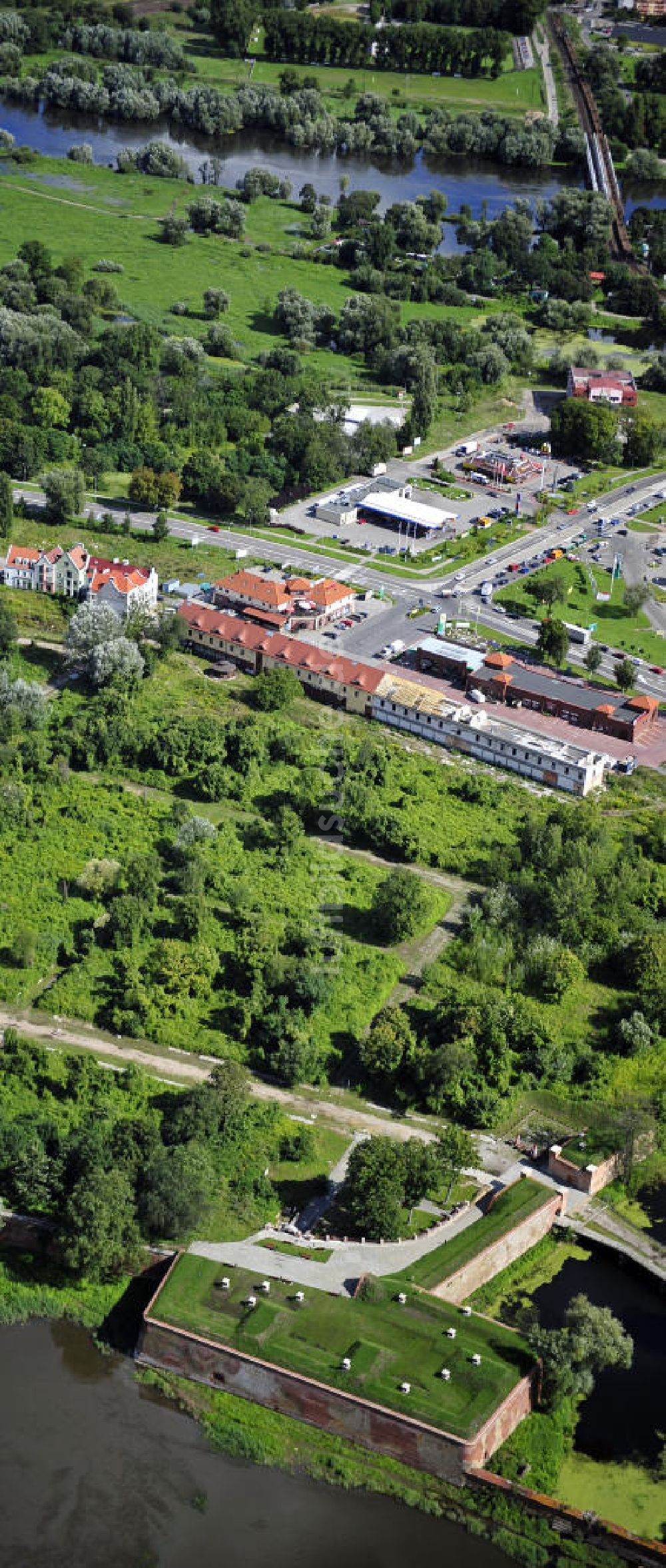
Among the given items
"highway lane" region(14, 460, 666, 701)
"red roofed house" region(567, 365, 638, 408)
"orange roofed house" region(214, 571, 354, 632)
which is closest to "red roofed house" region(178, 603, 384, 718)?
"orange roofed house" region(214, 571, 354, 632)

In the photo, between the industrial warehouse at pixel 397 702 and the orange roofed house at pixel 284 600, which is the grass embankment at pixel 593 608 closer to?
the orange roofed house at pixel 284 600

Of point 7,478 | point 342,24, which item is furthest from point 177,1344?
point 342,24

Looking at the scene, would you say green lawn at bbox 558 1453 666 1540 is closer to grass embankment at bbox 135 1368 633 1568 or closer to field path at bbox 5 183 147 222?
grass embankment at bbox 135 1368 633 1568

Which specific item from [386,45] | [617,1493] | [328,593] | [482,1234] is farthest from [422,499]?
[386,45]

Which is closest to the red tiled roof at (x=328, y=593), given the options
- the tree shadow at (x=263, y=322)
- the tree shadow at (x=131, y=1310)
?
the tree shadow at (x=263, y=322)

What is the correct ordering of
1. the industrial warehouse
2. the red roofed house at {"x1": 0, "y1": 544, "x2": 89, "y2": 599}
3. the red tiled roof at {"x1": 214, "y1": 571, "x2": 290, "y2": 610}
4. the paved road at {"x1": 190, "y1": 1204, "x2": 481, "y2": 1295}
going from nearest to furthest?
the paved road at {"x1": 190, "y1": 1204, "x2": 481, "y2": 1295} < the industrial warehouse < the red tiled roof at {"x1": 214, "y1": 571, "x2": 290, "y2": 610} < the red roofed house at {"x1": 0, "y1": 544, "x2": 89, "y2": 599}

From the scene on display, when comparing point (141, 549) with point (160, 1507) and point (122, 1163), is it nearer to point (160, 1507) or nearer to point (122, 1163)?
point (122, 1163)
